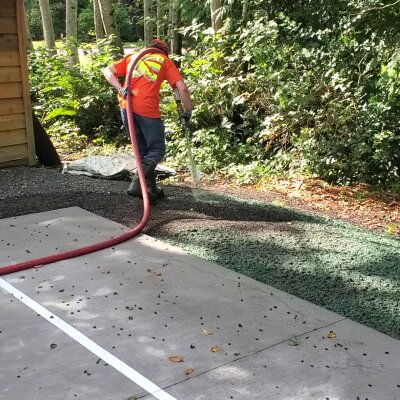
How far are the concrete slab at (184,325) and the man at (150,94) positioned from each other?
1545 millimetres

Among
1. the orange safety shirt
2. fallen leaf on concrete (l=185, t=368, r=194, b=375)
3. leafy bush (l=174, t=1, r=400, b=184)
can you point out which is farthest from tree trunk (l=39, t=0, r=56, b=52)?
fallen leaf on concrete (l=185, t=368, r=194, b=375)

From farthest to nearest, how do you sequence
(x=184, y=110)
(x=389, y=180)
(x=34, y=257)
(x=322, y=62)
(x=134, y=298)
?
(x=322, y=62), (x=389, y=180), (x=184, y=110), (x=34, y=257), (x=134, y=298)

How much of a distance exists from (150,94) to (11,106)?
2.79m

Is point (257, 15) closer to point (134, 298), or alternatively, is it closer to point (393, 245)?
point (393, 245)

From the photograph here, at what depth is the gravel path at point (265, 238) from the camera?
12.8 ft

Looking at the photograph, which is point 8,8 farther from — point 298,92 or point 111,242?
point 111,242

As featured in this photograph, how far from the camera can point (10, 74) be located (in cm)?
767

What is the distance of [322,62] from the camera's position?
8.31m

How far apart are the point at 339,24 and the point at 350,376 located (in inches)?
201

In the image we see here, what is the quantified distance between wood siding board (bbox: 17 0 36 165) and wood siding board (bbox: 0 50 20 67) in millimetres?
67

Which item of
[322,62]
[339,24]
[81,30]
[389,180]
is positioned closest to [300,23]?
[339,24]

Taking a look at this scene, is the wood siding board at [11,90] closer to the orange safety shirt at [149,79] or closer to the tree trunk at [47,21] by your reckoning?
the orange safety shirt at [149,79]

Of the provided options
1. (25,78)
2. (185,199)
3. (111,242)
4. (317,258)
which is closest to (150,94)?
(185,199)

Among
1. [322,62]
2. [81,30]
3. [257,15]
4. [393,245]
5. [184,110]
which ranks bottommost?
[393,245]
